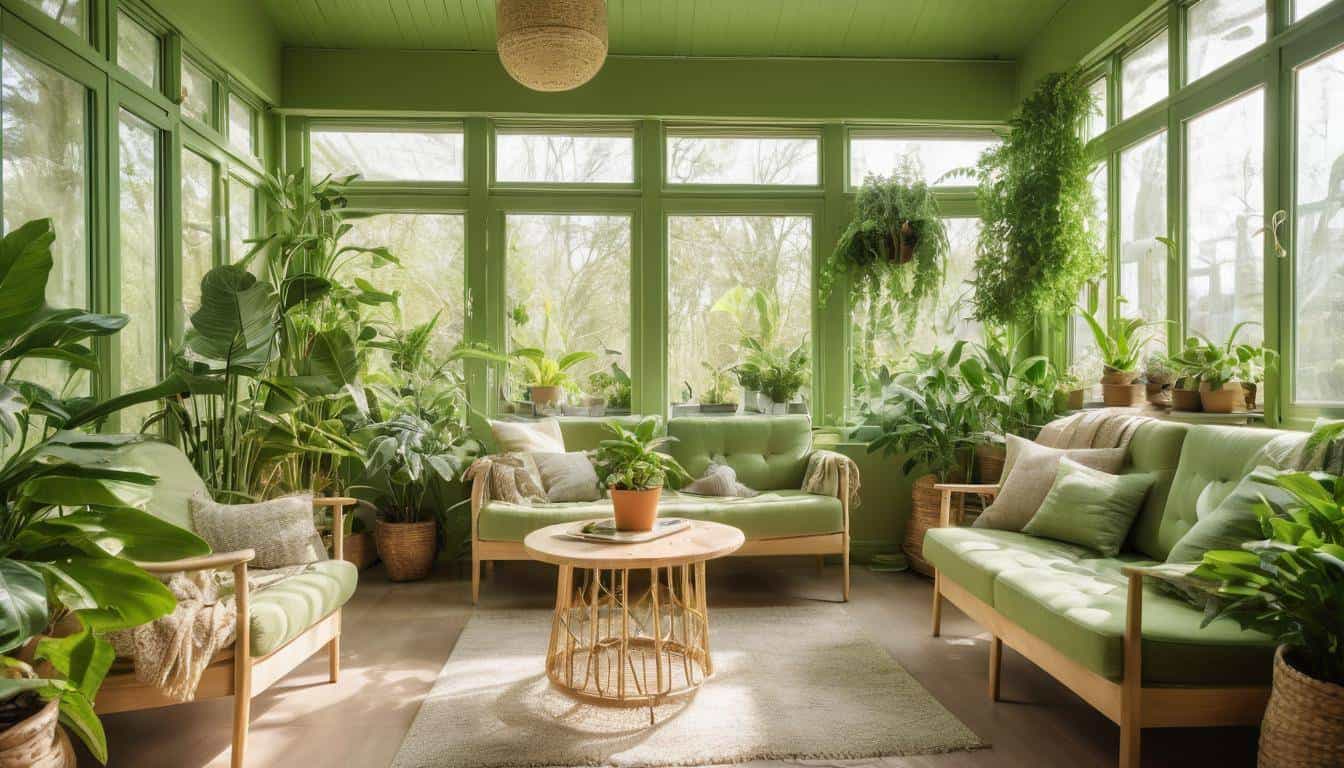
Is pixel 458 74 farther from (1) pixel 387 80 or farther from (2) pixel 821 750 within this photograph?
(2) pixel 821 750

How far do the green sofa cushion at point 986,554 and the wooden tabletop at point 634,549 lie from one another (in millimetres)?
866

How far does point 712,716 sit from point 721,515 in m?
1.39

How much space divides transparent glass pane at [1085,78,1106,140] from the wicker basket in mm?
3377

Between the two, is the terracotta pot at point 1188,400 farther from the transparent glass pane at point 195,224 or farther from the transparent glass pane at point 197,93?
the transparent glass pane at point 197,93

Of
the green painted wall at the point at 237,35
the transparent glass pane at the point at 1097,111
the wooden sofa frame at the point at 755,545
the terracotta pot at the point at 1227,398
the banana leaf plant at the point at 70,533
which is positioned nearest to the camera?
the banana leaf plant at the point at 70,533

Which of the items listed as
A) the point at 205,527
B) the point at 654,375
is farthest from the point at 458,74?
the point at 205,527

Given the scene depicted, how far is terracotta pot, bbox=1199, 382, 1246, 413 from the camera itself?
3125mm

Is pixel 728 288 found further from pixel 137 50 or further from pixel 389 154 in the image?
pixel 137 50

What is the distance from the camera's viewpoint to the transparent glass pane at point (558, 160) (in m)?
5.05

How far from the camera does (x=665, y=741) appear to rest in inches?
93.8

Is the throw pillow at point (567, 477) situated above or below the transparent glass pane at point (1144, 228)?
below

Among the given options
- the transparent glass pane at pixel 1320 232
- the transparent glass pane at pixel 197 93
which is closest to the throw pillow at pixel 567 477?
the transparent glass pane at pixel 197 93

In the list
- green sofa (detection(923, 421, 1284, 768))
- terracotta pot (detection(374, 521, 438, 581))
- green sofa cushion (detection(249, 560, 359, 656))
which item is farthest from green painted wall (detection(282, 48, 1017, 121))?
green sofa cushion (detection(249, 560, 359, 656))

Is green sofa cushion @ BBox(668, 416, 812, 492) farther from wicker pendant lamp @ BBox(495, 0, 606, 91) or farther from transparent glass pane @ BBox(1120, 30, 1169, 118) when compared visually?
transparent glass pane @ BBox(1120, 30, 1169, 118)
